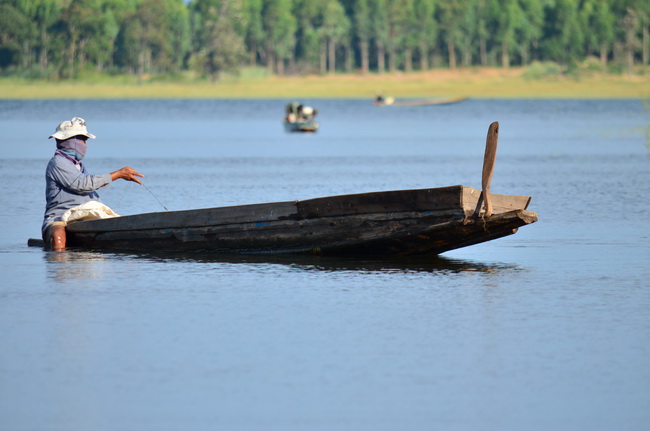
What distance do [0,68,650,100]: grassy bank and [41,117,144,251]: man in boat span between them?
83.0 meters

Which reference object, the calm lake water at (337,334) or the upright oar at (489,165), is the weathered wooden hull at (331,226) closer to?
the upright oar at (489,165)

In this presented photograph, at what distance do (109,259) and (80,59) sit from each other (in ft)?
358

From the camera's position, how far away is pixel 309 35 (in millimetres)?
139500

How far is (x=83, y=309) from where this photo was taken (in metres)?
11.1

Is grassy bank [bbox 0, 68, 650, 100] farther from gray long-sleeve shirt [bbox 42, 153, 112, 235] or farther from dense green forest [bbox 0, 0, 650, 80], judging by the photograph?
gray long-sleeve shirt [bbox 42, 153, 112, 235]

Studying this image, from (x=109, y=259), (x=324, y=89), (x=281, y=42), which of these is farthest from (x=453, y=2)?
(x=109, y=259)

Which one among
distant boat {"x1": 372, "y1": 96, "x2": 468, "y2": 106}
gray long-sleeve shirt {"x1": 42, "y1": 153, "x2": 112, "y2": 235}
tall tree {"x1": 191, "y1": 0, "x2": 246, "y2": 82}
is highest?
tall tree {"x1": 191, "y1": 0, "x2": 246, "y2": 82}

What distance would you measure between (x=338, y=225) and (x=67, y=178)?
3.12 m

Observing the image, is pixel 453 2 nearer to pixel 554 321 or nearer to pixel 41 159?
pixel 41 159

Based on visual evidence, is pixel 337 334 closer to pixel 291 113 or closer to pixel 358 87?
pixel 291 113

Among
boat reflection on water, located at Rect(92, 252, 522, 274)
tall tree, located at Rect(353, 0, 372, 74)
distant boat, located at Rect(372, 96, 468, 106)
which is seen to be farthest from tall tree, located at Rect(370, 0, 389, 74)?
boat reflection on water, located at Rect(92, 252, 522, 274)

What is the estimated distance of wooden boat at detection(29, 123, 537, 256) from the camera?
1305 cm

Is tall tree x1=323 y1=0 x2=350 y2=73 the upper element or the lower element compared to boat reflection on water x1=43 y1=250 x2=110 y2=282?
upper

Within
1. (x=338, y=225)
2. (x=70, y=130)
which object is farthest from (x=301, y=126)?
(x=338, y=225)
